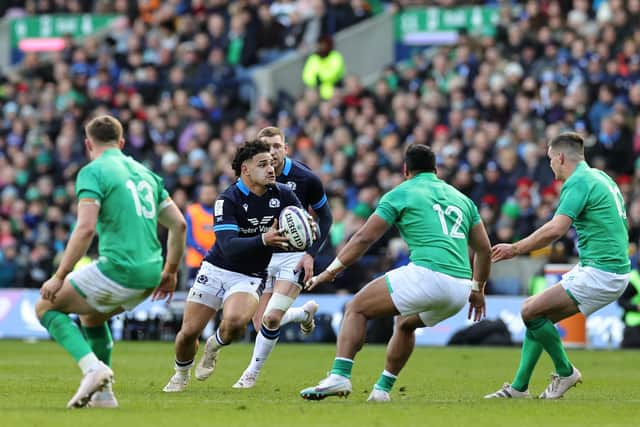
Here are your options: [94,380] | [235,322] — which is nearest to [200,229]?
→ [235,322]

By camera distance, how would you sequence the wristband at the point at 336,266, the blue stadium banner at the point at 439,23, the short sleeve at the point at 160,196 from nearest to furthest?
the short sleeve at the point at 160,196 < the wristband at the point at 336,266 < the blue stadium banner at the point at 439,23

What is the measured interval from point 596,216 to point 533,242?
771 mm

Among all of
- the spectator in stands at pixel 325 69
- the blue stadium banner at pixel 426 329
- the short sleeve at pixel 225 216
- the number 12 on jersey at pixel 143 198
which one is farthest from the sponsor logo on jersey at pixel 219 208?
the spectator in stands at pixel 325 69

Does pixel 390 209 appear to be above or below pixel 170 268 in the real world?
above

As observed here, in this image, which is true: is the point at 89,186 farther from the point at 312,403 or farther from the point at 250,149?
the point at 250,149

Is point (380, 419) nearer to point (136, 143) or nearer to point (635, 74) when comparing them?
point (635, 74)

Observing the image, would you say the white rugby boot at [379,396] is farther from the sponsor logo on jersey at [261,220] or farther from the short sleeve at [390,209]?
the sponsor logo on jersey at [261,220]

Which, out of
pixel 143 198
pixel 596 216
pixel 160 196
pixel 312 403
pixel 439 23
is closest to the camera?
pixel 143 198

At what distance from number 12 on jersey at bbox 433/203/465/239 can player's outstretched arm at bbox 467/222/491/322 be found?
209mm

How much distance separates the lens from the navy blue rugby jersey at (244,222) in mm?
13328

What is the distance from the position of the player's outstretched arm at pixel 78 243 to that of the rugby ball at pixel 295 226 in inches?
101

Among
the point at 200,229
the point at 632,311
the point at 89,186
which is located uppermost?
the point at 89,186

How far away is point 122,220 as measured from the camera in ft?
35.9

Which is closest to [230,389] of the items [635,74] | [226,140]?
[635,74]
